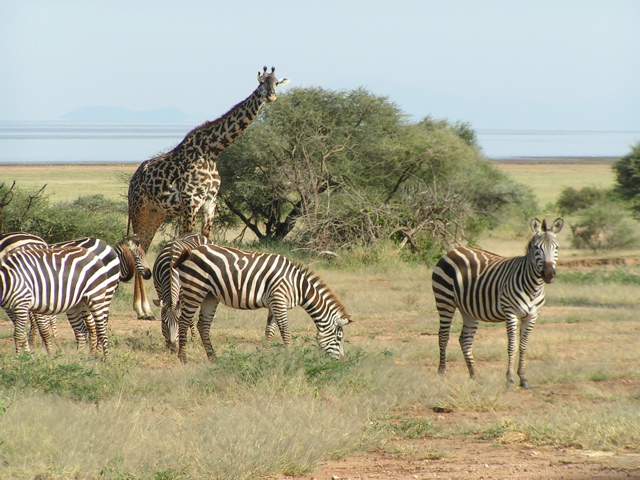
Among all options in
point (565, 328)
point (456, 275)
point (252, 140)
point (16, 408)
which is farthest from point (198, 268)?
point (252, 140)

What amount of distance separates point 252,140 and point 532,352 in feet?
40.4

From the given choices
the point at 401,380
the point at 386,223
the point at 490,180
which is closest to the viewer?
the point at 401,380

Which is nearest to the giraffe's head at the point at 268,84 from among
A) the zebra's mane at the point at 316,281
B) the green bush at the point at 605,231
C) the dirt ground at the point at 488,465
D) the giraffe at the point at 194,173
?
the giraffe at the point at 194,173

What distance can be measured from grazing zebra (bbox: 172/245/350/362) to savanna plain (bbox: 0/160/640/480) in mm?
549

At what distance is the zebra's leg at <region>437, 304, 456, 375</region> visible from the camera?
8.79 meters

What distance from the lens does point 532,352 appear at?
9.89 metres

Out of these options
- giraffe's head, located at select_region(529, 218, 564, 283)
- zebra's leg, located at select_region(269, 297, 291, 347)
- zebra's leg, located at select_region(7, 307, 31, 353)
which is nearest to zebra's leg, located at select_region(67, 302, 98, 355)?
zebra's leg, located at select_region(7, 307, 31, 353)

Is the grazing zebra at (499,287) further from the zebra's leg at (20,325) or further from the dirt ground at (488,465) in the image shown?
the zebra's leg at (20,325)

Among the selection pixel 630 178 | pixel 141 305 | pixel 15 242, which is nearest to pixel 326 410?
pixel 15 242

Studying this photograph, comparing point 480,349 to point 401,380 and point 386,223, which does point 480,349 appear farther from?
point 386,223

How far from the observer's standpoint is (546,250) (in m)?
7.96

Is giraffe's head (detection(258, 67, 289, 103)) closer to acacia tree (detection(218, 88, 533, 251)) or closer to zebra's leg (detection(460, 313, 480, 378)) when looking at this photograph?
zebra's leg (detection(460, 313, 480, 378))

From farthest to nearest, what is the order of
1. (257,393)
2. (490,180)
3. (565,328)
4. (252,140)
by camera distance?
1. (490,180)
2. (252,140)
3. (565,328)
4. (257,393)

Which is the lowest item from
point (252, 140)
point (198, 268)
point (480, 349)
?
point (480, 349)
